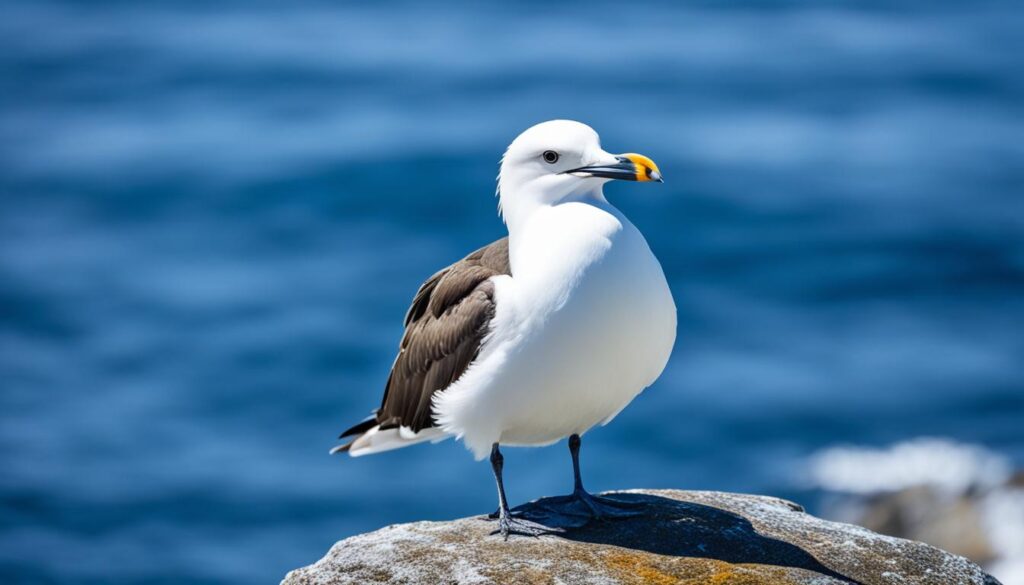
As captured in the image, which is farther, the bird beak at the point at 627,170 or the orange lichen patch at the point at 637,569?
the bird beak at the point at 627,170

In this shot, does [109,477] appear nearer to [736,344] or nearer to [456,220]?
[456,220]

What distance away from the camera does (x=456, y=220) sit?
88.1ft

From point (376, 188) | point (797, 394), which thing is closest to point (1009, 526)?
point (797, 394)

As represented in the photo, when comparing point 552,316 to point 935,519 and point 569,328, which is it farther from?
point 935,519

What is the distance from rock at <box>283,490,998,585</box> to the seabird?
25 centimetres

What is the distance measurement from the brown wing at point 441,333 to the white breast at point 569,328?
15 centimetres

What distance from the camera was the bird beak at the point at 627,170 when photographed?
28.6ft

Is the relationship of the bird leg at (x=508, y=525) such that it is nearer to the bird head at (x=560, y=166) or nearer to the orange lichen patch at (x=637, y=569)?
the orange lichen patch at (x=637, y=569)

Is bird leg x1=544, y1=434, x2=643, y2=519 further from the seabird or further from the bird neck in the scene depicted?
the bird neck

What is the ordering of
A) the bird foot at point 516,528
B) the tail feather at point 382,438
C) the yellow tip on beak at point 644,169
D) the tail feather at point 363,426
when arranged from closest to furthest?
1. the yellow tip on beak at point 644,169
2. the bird foot at point 516,528
3. the tail feather at point 382,438
4. the tail feather at point 363,426

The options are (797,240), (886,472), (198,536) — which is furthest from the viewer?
(797,240)

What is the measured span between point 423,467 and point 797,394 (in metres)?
6.01

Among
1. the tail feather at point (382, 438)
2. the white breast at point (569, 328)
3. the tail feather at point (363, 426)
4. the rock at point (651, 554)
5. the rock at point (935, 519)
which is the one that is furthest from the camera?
the rock at point (935, 519)

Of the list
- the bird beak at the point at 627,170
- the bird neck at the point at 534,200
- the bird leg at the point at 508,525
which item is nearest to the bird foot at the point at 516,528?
the bird leg at the point at 508,525
